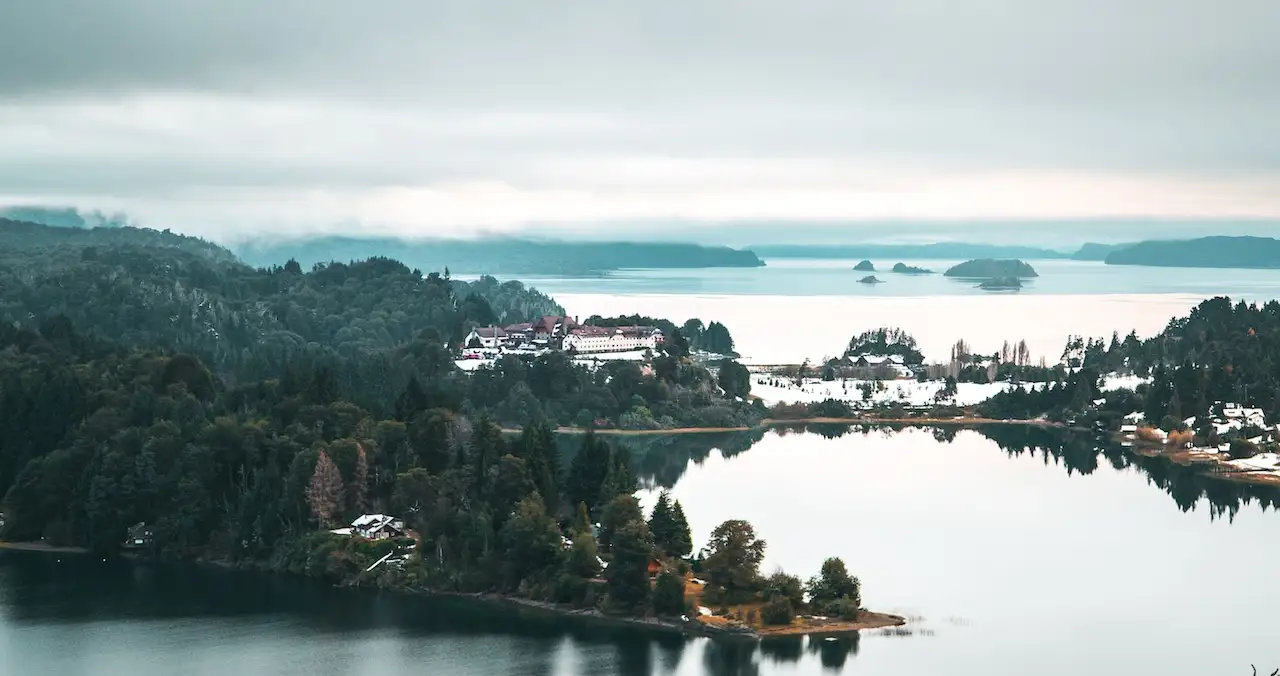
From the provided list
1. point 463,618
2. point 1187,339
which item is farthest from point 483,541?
point 1187,339

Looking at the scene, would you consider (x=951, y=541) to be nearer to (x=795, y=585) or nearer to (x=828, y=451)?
(x=795, y=585)

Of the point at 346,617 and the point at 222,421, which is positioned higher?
the point at 222,421

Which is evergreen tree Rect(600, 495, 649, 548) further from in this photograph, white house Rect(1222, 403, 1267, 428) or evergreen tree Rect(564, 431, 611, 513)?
white house Rect(1222, 403, 1267, 428)

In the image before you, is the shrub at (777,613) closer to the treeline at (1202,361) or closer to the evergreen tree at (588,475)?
the evergreen tree at (588,475)

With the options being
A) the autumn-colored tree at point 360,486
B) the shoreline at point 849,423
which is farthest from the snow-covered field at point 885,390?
the autumn-colored tree at point 360,486

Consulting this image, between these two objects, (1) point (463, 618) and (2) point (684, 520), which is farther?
(2) point (684, 520)

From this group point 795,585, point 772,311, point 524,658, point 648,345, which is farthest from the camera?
point 772,311

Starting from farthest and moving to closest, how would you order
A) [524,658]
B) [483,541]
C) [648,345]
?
1. [648,345]
2. [483,541]
3. [524,658]
